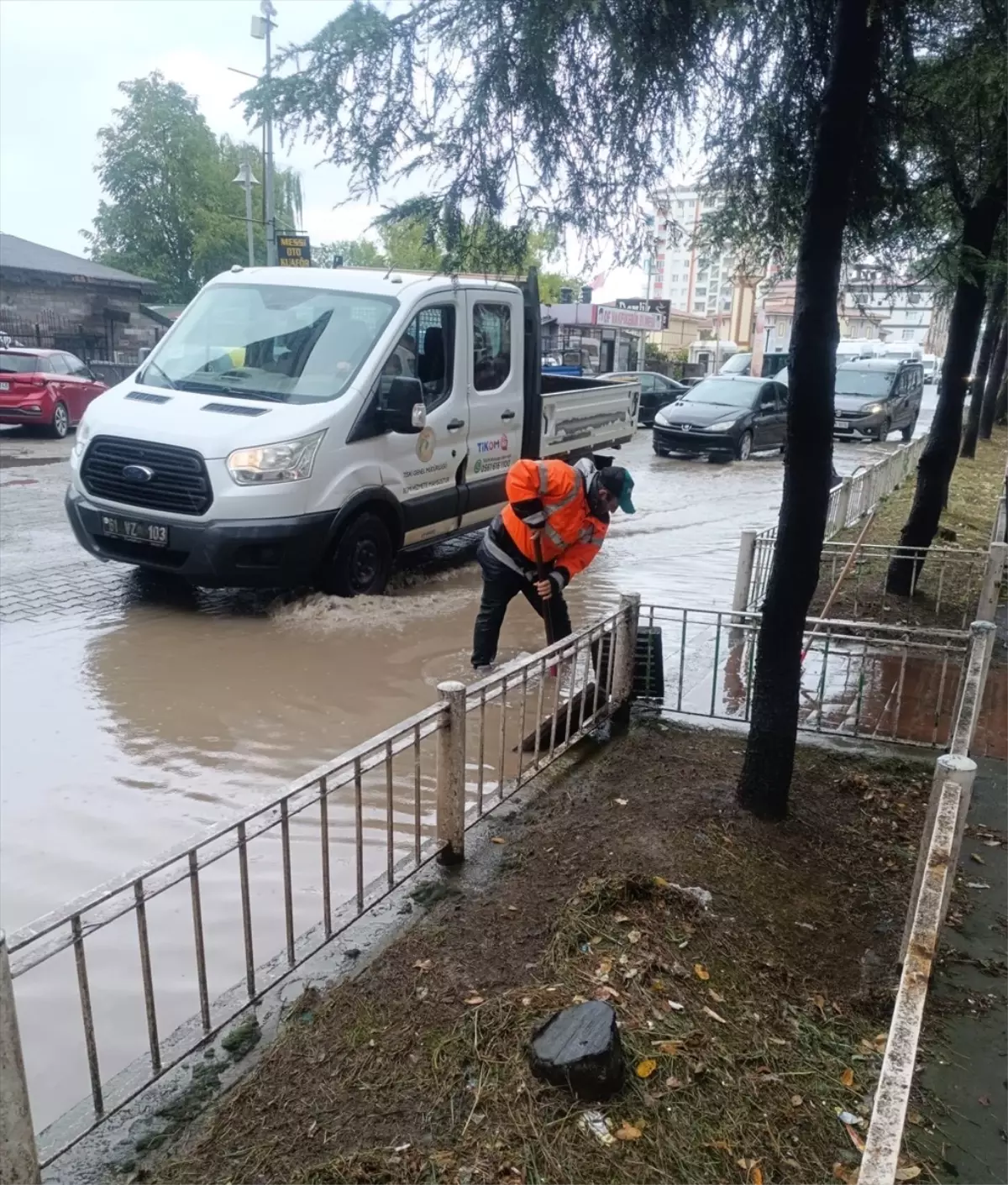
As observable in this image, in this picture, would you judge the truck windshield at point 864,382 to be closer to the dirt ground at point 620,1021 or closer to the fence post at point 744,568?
the fence post at point 744,568

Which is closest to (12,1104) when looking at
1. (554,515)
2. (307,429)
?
(554,515)

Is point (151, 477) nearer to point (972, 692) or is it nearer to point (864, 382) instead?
point (972, 692)

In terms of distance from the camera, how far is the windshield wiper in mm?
7383

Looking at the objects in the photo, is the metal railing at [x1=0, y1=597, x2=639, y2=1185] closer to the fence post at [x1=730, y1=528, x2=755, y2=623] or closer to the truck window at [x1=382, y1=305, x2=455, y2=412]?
the fence post at [x1=730, y1=528, x2=755, y2=623]

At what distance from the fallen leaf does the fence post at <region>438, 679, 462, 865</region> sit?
1336mm

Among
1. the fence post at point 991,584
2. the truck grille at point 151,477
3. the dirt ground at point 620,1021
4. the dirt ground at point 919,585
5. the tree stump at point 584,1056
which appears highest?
the truck grille at point 151,477

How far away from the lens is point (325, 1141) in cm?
232

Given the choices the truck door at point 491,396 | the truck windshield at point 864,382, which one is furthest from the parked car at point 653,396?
the truck door at point 491,396

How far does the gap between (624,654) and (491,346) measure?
4315 millimetres

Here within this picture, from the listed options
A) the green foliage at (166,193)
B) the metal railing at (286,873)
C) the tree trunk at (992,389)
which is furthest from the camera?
the green foliage at (166,193)

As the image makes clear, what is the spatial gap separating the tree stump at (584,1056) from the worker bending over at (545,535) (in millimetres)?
3377

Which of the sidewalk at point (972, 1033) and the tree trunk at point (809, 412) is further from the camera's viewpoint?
the tree trunk at point (809, 412)

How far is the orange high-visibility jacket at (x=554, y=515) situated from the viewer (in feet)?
17.8

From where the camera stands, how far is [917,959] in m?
2.01
